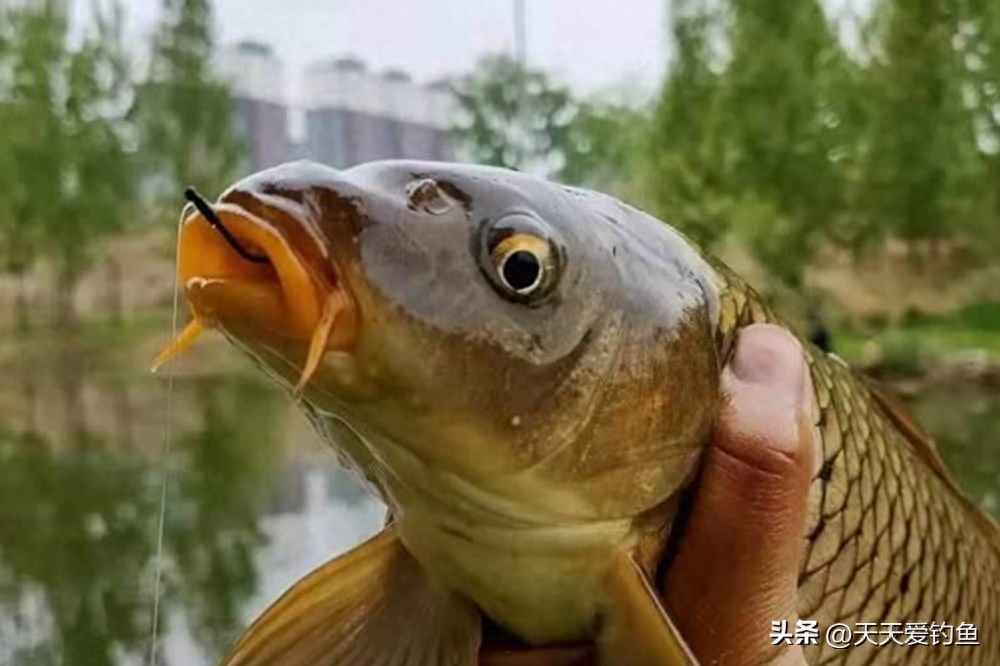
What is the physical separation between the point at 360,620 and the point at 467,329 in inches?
8.4

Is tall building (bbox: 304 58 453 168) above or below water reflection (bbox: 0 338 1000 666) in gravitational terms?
above

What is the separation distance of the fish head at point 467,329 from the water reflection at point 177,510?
9.71ft

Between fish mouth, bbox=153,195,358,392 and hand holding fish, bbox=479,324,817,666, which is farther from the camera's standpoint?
hand holding fish, bbox=479,324,817,666

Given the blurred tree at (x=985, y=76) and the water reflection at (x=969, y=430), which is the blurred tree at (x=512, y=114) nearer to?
the blurred tree at (x=985, y=76)

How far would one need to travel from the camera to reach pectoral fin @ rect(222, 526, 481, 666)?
2.55 feet

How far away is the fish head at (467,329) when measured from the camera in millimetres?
614

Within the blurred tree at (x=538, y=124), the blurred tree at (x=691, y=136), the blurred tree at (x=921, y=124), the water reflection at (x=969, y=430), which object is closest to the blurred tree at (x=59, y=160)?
the blurred tree at (x=538, y=124)

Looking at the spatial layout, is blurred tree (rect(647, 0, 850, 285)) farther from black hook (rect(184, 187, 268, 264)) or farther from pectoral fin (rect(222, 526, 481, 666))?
black hook (rect(184, 187, 268, 264))

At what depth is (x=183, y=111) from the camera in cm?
1112

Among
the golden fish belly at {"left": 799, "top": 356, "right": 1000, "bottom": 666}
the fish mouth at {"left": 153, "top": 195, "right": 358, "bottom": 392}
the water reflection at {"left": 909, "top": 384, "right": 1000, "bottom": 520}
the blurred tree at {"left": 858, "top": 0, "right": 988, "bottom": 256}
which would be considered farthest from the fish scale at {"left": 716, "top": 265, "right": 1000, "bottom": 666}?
the blurred tree at {"left": 858, "top": 0, "right": 988, "bottom": 256}

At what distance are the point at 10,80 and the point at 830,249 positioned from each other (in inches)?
234

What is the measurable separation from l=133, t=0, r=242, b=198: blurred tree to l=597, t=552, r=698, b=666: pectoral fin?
9320mm

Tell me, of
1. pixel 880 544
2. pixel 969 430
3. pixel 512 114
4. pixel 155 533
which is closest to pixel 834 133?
pixel 969 430

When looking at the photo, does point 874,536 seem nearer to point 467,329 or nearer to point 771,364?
point 771,364
